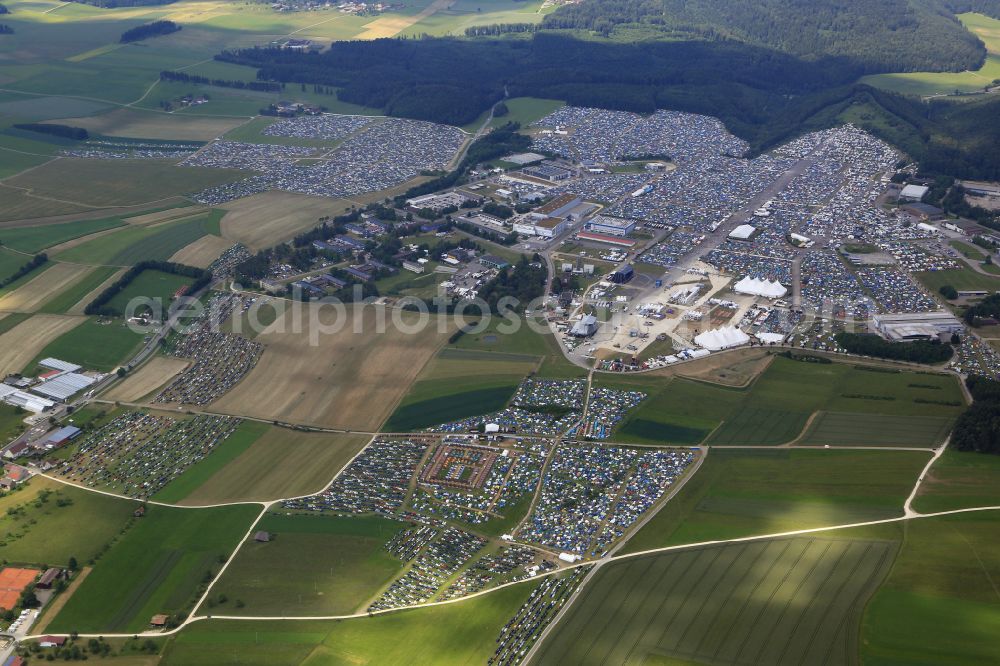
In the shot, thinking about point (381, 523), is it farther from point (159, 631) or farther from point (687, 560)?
point (687, 560)

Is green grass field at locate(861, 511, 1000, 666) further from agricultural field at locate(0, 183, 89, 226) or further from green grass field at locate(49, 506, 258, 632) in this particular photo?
agricultural field at locate(0, 183, 89, 226)

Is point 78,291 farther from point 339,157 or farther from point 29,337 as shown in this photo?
point 339,157

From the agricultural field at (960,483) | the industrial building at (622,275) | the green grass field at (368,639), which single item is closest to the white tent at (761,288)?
the industrial building at (622,275)

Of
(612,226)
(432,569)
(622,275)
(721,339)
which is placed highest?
(612,226)

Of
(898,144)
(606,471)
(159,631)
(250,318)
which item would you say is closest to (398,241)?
(250,318)

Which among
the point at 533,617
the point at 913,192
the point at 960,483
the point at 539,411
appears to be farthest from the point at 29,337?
the point at 913,192

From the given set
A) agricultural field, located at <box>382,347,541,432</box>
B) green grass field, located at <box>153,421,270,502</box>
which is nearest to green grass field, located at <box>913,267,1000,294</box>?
agricultural field, located at <box>382,347,541,432</box>

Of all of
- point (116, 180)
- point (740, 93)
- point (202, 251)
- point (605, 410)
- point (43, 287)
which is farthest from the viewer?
point (740, 93)
